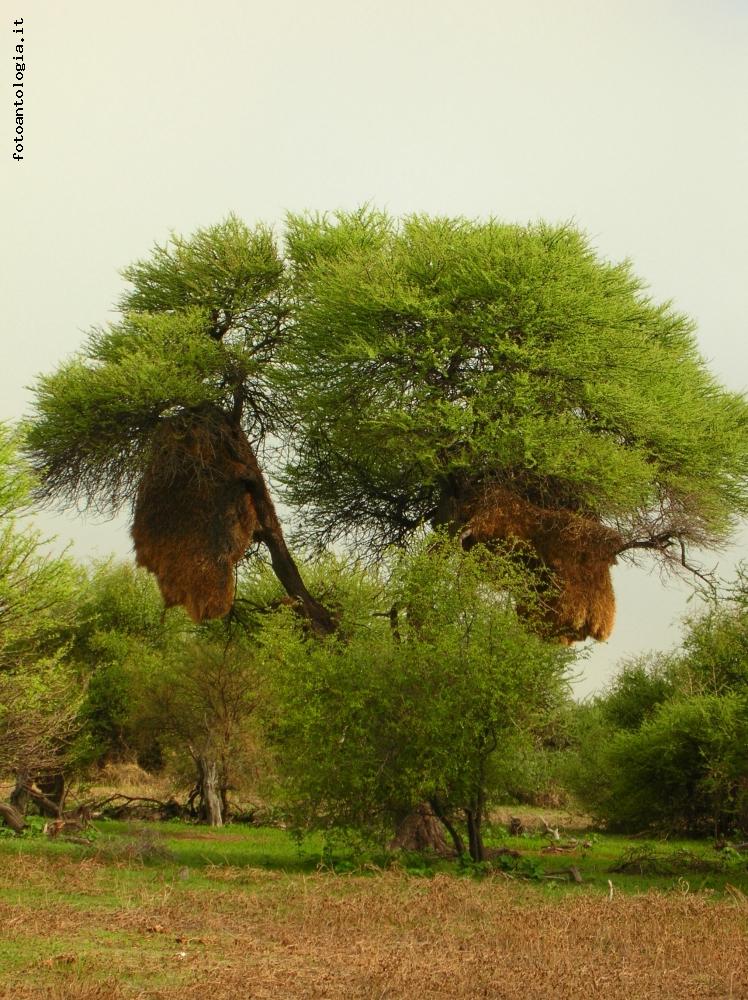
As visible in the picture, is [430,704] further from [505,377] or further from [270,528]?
[270,528]

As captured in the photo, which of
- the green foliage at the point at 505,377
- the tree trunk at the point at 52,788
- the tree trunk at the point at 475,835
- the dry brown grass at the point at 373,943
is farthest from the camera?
the tree trunk at the point at 52,788

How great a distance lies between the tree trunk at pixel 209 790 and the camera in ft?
104

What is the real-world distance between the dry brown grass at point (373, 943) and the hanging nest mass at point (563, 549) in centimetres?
804

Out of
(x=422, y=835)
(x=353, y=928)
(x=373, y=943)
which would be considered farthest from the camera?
(x=422, y=835)

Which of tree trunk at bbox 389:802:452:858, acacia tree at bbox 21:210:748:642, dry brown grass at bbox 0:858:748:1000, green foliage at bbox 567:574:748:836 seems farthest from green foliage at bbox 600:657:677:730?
dry brown grass at bbox 0:858:748:1000

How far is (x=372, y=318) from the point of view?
23.6 meters

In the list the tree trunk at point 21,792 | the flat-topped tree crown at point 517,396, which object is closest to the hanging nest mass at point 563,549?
the flat-topped tree crown at point 517,396

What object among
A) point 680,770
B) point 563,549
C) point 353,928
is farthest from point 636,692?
point 353,928

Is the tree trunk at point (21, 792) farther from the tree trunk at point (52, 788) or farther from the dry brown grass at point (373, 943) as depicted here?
the dry brown grass at point (373, 943)

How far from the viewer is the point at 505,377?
76.4ft

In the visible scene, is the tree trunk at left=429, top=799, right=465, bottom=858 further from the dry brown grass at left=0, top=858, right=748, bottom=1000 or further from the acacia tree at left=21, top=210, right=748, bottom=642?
the acacia tree at left=21, top=210, right=748, bottom=642

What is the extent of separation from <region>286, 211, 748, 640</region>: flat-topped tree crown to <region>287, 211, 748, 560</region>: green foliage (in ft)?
0.13

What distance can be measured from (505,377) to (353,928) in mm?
12824

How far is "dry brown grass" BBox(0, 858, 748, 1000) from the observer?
1012 cm
